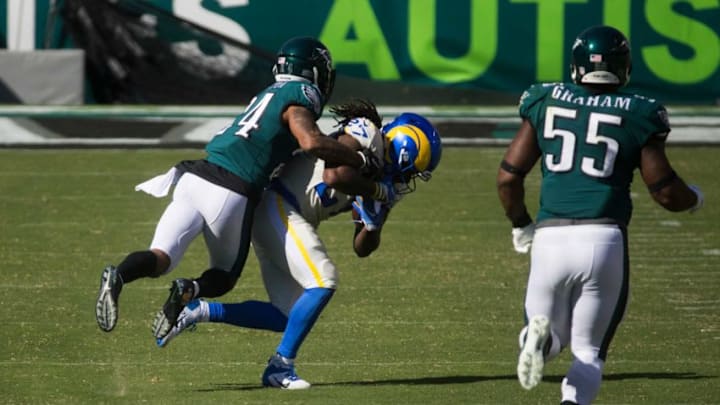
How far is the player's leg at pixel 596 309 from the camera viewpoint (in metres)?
4.74

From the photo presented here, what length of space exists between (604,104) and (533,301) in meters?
0.66

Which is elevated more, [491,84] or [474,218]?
[474,218]

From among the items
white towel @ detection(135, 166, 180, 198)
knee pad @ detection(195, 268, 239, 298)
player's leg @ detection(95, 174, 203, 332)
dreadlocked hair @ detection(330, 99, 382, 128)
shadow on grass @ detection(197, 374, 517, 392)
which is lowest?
shadow on grass @ detection(197, 374, 517, 392)

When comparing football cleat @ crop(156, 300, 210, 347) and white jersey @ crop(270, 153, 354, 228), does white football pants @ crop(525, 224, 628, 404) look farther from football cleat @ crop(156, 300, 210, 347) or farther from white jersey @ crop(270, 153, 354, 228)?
football cleat @ crop(156, 300, 210, 347)

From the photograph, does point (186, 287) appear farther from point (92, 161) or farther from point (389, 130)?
point (92, 161)

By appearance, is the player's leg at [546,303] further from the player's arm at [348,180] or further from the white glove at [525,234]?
the player's arm at [348,180]

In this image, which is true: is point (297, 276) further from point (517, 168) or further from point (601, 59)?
point (601, 59)

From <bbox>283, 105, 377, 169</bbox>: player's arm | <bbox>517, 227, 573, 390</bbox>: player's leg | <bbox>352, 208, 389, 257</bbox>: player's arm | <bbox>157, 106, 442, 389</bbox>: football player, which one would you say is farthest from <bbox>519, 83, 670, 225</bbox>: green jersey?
<bbox>352, 208, 389, 257</bbox>: player's arm

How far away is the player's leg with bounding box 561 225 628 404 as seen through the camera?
4.74m

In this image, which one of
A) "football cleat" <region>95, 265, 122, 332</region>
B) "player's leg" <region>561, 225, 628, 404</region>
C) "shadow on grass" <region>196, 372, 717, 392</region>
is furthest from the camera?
"shadow on grass" <region>196, 372, 717, 392</region>

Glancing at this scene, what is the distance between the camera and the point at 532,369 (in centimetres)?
465

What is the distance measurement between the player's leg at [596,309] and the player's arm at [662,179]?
20cm

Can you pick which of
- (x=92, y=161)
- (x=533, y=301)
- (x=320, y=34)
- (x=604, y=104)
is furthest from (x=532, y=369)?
(x=320, y=34)

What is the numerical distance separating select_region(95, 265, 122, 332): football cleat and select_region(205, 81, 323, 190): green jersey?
2.11 feet
